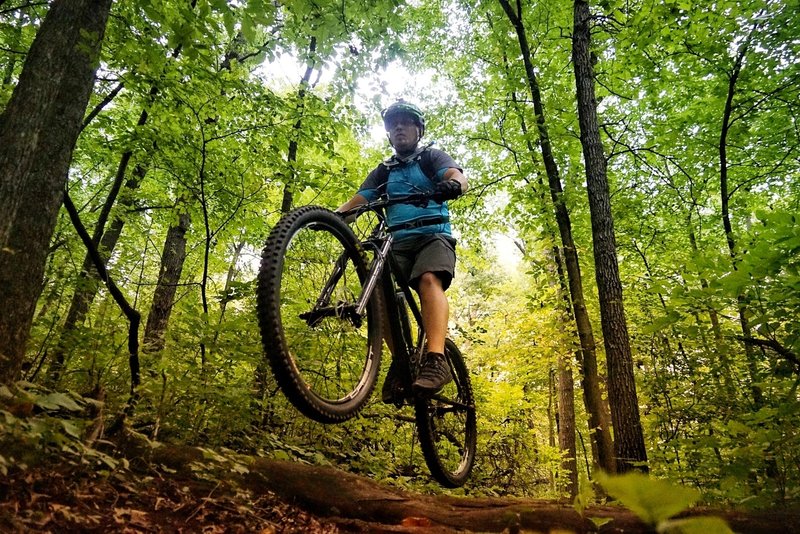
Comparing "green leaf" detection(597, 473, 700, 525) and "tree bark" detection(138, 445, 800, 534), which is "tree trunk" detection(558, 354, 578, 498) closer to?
"tree bark" detection(138, 445, 800, 534)

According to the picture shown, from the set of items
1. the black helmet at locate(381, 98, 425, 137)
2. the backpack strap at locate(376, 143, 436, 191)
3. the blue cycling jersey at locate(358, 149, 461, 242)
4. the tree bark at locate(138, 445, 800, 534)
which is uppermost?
the black helmet at locate(381, 98, 425, 137)

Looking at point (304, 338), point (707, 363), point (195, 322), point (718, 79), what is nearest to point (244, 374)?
point (195, 322)

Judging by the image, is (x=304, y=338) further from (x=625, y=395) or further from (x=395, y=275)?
(x=625, y=395)

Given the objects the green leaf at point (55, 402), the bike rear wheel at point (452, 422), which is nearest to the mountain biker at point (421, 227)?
the bike rear wheel at point (452, 422)

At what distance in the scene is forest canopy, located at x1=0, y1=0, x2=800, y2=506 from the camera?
3465mm

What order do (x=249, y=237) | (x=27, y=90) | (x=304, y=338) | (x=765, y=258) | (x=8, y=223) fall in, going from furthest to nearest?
(x=249, y=237) → (x=304, y=338) → (x=27, y=90) → (x=8, y=223) → (x=765, y=258)

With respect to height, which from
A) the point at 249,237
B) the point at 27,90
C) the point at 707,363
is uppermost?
the point at 249,237

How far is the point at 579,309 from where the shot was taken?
8.12 meters

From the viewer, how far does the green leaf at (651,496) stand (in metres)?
0.72

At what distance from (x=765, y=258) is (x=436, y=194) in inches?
85.2

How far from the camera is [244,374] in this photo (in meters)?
5.87

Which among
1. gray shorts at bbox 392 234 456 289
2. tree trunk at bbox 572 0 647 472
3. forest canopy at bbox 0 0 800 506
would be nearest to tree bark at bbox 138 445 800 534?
forest canopy at bbox 0 0 800 506

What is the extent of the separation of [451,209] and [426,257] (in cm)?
793

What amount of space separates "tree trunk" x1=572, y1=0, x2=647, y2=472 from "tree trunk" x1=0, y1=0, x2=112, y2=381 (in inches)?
239
